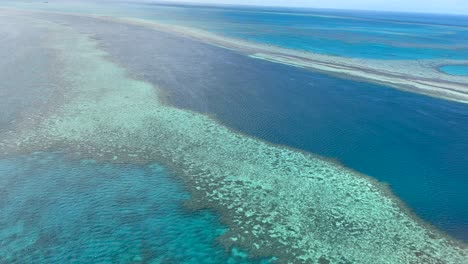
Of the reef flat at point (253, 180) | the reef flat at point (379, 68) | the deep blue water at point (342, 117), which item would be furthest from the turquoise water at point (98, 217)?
the reef flat at point (379, 68)

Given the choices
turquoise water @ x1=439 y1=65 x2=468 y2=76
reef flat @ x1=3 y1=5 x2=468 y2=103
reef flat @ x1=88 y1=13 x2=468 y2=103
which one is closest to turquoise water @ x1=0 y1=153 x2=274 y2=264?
reef flat @ x1=3 y1=5 x2=468 y2=103

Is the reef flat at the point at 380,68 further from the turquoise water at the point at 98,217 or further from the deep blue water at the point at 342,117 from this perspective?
the turquoise water at the point at 98,217

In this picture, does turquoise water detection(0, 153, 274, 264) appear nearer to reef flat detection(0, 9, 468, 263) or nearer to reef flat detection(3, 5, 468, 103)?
reef flat detection(0, 9, 468, 263)

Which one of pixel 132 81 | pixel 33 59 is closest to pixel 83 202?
pixel 132 81

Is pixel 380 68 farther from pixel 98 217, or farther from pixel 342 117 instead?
pixel 98 217

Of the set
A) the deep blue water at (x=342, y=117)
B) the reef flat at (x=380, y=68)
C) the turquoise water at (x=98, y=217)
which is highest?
the reef flat at (x=380, y=68)

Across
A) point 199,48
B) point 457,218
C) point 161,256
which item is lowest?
point 161,256

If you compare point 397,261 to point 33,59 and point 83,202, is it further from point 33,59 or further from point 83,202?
point 33,59
